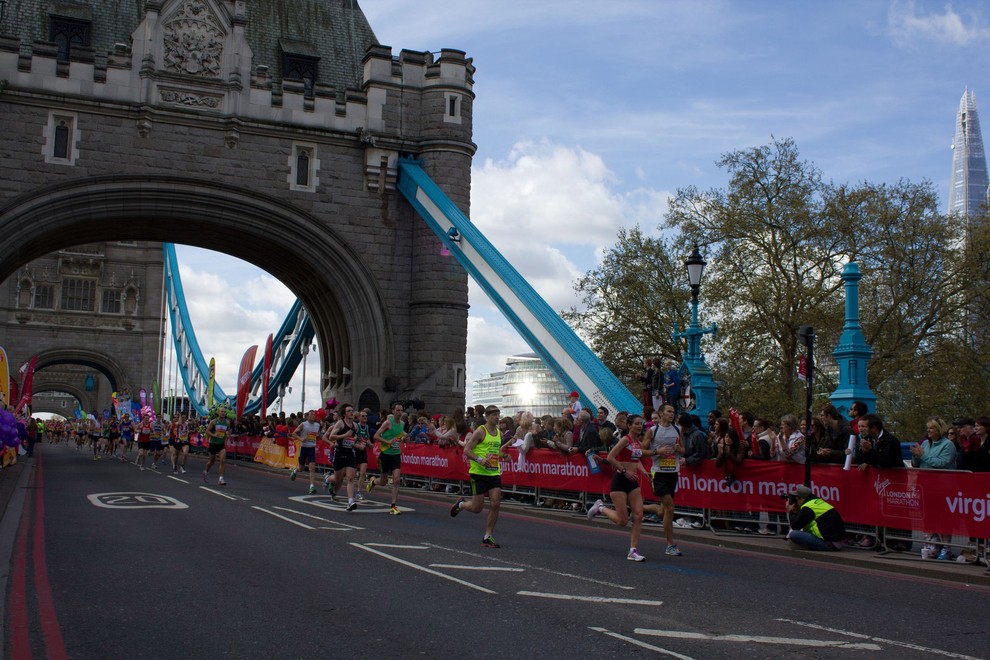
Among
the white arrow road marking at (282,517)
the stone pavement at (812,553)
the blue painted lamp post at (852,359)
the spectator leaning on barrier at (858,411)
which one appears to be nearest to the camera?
the stone pavement at (812,553)

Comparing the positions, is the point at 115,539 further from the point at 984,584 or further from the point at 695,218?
the point at 695,218

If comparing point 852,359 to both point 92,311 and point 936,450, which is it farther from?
point 92,311


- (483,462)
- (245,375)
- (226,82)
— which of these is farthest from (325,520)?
(245,375)

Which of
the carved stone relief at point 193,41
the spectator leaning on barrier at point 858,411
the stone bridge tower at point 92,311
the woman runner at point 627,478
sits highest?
the carved stone relief at point 193,41

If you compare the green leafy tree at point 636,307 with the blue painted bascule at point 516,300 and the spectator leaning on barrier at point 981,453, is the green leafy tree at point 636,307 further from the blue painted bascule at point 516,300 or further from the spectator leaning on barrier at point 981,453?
the spectator leaning on barrier at point 981,453

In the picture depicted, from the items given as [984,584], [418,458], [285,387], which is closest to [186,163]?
[418,458]

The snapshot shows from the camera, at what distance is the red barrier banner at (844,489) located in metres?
10.4

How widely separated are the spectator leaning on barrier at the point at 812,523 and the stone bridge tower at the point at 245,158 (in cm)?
1793

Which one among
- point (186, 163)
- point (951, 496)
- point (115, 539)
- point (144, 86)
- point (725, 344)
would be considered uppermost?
point (144, 86)

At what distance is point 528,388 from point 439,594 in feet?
482

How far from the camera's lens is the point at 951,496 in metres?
10.5

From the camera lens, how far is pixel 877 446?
448 inches

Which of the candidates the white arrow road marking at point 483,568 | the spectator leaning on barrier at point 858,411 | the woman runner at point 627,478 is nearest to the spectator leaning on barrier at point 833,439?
the spectator leaning on barrier at point 858,411

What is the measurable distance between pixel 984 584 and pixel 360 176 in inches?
909
